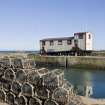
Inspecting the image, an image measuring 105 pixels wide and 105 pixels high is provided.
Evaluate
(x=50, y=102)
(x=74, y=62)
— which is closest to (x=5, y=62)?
(x=50, y=102)

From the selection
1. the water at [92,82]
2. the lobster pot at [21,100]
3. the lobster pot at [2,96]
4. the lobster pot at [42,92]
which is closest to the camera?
the lobster pot at [42,92]

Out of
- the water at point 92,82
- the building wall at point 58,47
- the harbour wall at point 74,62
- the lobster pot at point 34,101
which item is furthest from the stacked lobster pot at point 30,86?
the building wall at point 58,47

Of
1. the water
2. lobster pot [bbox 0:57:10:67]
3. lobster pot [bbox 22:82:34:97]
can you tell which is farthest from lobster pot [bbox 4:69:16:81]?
the water

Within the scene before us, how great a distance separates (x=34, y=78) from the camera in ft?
41.5

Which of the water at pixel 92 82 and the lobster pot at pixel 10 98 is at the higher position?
the lobster pot at pixel 10 98

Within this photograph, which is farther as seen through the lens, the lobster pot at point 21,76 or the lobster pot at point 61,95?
the lobster pot at point 21,76

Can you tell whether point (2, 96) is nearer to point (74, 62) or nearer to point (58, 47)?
point (74, 62)

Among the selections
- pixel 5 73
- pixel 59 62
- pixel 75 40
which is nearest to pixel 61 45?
pixel 75 40

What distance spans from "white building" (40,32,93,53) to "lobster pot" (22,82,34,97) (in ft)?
133

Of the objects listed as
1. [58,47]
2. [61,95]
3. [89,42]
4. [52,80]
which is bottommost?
[61,95]

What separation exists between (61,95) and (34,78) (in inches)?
68.5

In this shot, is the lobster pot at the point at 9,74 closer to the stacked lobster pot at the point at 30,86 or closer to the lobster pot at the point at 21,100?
the stacked lobster pot at the point at 30,86

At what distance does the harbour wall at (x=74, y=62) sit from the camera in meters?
44.8

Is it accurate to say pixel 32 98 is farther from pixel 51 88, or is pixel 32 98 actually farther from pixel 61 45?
pixel 61 45
